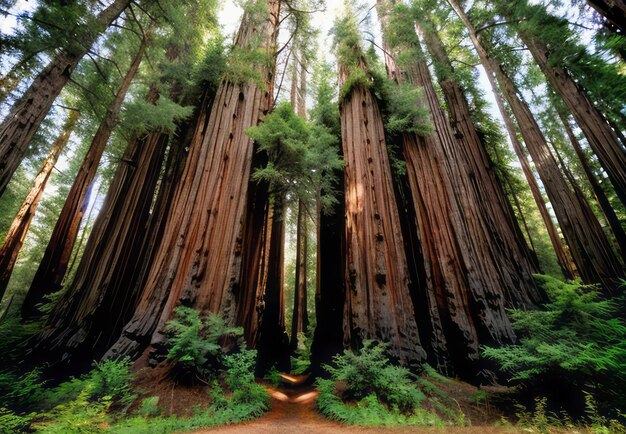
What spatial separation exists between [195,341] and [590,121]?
10.1m

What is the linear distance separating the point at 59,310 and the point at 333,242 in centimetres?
710

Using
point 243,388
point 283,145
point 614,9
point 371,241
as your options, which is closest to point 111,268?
point 243,388

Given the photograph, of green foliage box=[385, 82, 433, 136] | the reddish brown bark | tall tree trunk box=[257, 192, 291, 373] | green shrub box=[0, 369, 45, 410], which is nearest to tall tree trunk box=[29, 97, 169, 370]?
green shrub box=[0, 369, 45, 410]

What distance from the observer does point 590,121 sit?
6359 millimetres

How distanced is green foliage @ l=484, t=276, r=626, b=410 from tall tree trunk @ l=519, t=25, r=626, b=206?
178 inches

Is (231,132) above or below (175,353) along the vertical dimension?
above

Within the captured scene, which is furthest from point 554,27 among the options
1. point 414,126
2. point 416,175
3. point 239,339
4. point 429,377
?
point 239,339

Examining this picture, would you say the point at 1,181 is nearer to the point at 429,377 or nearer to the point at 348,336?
the point at 348,336

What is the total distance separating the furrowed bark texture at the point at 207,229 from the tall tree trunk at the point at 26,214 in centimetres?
631

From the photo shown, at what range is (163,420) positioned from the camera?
302 centimetres

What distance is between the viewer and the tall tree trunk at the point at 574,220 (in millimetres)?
6379

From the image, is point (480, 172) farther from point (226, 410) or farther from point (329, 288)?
point (226, 410)

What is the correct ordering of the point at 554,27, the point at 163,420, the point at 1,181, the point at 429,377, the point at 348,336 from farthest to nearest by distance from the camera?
the point at 554,27 < the point at 348,336 < the point at 429,377 < the point at 1,181 < the point at 163,420

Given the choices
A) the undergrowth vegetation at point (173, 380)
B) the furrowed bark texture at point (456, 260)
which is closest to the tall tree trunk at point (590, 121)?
the furrowed bark texture at point (456, 260)
